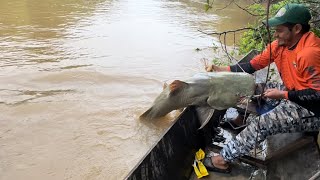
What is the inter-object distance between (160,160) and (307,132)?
1542mm

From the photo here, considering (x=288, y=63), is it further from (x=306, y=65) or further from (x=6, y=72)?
(x=6, y=72)

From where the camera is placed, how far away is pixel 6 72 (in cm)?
738

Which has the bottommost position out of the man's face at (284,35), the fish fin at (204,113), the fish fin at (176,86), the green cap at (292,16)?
the fish fin at (204,113)

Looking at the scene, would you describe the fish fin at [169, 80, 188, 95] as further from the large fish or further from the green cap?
the green cap

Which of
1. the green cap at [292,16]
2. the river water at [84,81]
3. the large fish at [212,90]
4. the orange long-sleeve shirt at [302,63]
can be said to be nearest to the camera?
the orange long-sleeve shirt at [302,63]

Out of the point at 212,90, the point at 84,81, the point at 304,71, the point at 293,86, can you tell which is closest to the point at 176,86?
the point at 212,90

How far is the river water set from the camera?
4.70 metres

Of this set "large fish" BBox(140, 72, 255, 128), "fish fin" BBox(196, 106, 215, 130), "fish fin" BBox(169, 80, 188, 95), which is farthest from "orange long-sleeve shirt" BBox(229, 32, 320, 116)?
"fish fin" BBox(169, 80, 188, 95)

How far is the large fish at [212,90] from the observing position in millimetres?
3871

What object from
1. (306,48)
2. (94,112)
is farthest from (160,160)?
(94,112)

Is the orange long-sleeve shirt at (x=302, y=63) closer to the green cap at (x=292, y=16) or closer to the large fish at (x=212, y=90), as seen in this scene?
the green cap at (x=292, y=16)

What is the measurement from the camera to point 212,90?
13.0ft

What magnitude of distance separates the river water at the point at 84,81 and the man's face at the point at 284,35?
2.41m

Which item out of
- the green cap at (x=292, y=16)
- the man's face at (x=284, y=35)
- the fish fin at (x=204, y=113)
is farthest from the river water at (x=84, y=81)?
the green cap at (x=292, y=16)
